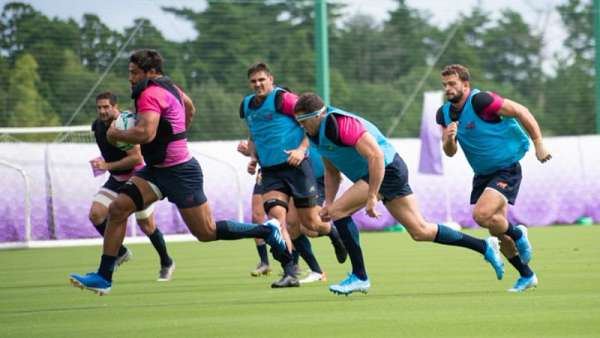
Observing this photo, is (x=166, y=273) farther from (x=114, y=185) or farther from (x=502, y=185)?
(x=502, y=185)

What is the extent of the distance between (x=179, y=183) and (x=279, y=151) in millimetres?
2318

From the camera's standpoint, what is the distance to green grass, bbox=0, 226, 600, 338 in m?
8.24

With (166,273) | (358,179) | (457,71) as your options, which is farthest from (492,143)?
(166,273)

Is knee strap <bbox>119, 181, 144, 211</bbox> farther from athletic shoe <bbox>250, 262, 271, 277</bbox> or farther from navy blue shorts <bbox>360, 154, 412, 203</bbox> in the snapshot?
athletic shoe <bbox>250, 262, 271, 277</bbox>

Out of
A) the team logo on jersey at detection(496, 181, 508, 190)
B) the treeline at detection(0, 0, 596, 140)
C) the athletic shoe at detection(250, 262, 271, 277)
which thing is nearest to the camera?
the team logo on jersey at detection(496, 181, 508, 190)

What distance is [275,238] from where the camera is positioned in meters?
11.7

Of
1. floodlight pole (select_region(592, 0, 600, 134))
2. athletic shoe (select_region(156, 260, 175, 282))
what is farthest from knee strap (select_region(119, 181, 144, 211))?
floodlight pole (select_region(592, 0, 600, 134))

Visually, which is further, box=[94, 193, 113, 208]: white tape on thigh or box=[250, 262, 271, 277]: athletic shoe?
box=[94, 193, 113, 208]: white tape on thigh

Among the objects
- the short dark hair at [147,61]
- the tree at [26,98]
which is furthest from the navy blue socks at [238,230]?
the tree at [26,98]

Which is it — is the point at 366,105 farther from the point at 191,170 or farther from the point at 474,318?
the point at 474,318

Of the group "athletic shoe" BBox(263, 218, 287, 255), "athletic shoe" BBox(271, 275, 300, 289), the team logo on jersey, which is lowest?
"athletic shoe" BBox(271, 275, 300, 289)

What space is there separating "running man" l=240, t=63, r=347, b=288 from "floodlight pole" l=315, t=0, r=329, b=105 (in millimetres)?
13666

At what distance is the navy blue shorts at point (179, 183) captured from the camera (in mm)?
10867

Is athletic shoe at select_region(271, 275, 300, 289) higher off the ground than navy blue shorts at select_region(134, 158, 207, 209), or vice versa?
navy blue shorts at select_region(134, 158, 207, 209)
